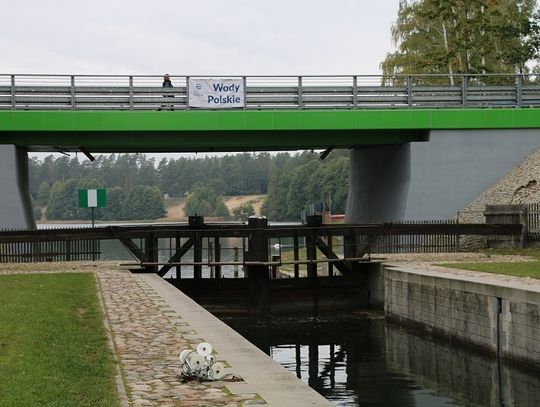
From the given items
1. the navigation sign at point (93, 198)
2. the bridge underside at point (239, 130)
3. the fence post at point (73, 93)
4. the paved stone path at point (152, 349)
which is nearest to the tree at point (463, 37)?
the bridge underside at point (239, 130)

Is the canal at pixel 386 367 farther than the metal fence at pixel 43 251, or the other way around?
A: the metal fence at pixel 43 251

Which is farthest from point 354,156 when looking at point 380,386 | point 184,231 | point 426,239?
point 380,386

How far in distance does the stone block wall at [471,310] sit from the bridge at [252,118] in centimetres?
1116

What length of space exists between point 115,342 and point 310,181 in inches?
6237

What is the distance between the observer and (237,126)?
37781 mm

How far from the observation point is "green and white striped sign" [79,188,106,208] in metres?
44.7

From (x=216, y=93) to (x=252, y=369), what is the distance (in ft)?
87.3

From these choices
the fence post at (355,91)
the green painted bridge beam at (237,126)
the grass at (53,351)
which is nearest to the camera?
the grass at (53,351)

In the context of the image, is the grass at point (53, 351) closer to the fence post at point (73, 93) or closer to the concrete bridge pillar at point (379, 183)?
the fence post at point (73, 93)

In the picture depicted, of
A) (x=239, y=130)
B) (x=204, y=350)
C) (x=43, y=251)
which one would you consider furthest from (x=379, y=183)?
(x=204, y=350)

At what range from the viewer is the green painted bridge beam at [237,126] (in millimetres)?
37062

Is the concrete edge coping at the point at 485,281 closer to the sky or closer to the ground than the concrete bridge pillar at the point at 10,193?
closer to the ground

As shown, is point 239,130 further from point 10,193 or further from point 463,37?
point 463,37

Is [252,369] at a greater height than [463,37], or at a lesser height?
lesser
